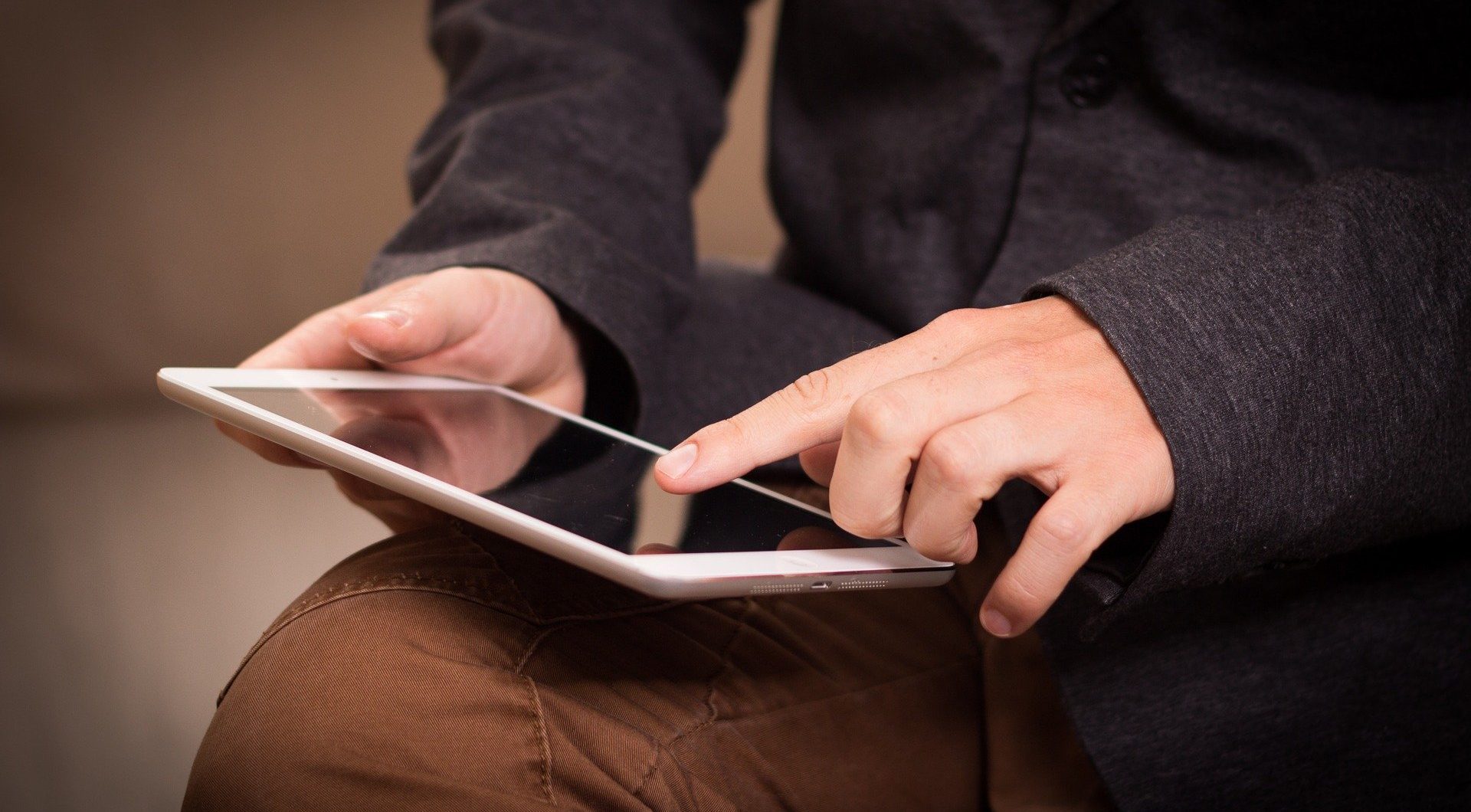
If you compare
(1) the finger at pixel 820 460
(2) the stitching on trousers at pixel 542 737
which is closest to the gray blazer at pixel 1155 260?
(1) the finger at pixel 820 460

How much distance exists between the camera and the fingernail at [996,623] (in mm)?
343

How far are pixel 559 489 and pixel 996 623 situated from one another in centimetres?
18

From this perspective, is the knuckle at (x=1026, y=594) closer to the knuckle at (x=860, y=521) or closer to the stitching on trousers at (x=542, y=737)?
the knuckle at (x=860, y=521)

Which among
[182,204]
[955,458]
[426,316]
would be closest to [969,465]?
[955,458]

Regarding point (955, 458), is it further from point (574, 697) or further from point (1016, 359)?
point (574, 697)

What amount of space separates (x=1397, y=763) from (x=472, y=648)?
16.3 inches

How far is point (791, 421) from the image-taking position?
1.12 feet

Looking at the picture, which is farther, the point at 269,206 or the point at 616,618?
the point at 269,206

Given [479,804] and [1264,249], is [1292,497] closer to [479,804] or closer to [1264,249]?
[1264,249]

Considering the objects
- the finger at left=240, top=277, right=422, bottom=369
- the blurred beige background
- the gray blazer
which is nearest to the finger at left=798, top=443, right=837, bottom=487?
the gray blazer

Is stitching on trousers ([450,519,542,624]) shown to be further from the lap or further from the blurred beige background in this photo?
the blurred beige background

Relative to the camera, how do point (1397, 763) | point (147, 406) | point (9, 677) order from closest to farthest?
point (1397, 763) < point (9, 677) < point (147, 406)

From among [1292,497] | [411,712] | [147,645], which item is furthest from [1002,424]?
[147,645]

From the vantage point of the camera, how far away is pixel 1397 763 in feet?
1.39
